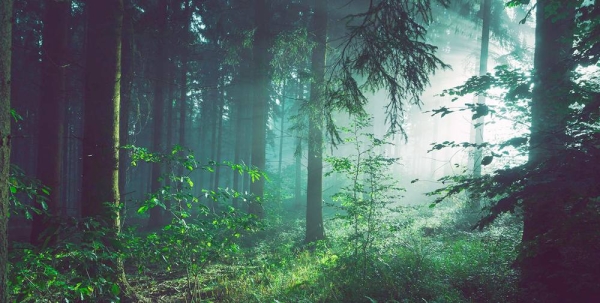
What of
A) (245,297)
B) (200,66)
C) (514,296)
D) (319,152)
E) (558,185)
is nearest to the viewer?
(558,185)

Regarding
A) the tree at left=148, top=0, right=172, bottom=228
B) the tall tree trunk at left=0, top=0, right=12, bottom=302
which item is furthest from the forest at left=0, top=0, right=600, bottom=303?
the tree at left=148, top=0, right=172, bottom=228

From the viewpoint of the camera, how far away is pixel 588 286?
9.87ft

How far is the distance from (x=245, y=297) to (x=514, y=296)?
14.0 ft

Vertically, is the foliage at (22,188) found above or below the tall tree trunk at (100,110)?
below

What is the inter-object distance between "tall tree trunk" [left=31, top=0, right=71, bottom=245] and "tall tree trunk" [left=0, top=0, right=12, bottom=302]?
729 centimetres

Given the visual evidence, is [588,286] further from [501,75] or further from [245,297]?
[245,297]

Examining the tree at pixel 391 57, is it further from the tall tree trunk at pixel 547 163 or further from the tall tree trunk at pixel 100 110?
the tall tree trunk at pixel 100 110

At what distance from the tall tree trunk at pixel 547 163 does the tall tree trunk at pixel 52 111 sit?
1039 cm

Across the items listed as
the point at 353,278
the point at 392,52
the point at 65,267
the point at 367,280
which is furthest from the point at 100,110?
the point at 367,280

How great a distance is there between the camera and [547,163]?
10.1ft

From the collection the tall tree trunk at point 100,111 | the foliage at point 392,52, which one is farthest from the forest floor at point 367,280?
the foliage at point 392,52

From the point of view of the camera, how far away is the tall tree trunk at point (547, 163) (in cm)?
274

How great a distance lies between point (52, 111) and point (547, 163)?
1177cm

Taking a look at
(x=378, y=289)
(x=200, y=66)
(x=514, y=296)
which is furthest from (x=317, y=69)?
(x=200, y=66)
